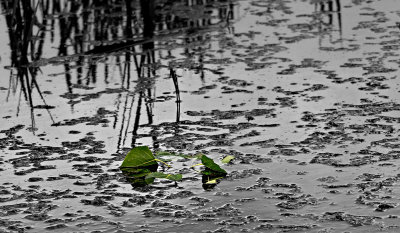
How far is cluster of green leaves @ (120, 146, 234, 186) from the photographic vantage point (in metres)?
2.45

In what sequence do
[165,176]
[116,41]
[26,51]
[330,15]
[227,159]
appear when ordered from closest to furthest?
1. [165,176]
2. [227,159]
3. [26,51]
4. [116,41]
5. [330,15]

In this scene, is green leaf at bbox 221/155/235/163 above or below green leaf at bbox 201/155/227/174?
below

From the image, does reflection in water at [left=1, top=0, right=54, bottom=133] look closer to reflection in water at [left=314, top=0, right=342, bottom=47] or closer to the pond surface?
the pond surface

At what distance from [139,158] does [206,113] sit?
0.62m

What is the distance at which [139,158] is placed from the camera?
254 centimetres

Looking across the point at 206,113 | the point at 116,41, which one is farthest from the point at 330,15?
the point at 206,113

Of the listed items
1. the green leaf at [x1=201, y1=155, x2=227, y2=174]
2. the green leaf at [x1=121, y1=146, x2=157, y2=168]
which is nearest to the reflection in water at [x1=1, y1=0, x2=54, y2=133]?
the green leaf at [x1=121, y1=146, x2=157, y2=168]

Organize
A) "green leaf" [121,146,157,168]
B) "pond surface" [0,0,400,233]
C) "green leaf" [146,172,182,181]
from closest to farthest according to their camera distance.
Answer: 1. "pond surface" [0,0,400,233]
2. "green leaf" [146,172,182,181]
3. "green leaf" [121,146,157,168]

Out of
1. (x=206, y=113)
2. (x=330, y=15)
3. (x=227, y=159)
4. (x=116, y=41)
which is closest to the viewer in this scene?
(x=227, y=159)

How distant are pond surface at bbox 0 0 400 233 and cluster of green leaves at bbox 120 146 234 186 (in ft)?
0.10

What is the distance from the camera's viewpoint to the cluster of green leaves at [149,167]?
245cm

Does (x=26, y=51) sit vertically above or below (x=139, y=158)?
above

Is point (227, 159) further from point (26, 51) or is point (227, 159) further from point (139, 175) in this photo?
point (26, 51)

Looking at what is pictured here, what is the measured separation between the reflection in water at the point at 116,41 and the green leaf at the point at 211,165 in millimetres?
345
